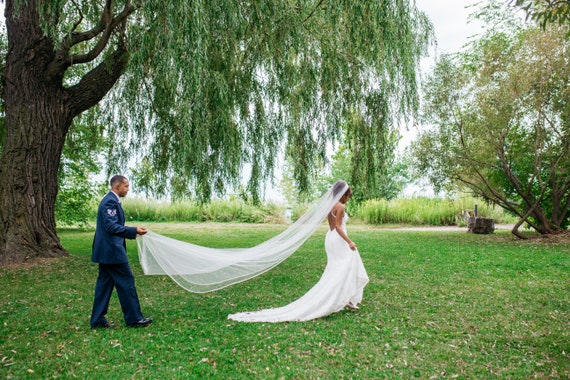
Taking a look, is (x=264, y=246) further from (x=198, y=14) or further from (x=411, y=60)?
(x=411, y=60)

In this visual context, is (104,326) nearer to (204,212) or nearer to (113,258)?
(113,258)

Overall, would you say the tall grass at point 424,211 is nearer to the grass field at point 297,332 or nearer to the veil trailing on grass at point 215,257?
the grass field at point 297,332

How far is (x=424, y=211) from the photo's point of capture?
29625 mm

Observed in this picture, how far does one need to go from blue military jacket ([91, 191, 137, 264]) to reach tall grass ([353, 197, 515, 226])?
25.0 metres

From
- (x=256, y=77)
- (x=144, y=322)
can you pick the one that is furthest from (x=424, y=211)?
(x=144, y=322)

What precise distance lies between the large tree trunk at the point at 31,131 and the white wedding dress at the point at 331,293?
729 cm

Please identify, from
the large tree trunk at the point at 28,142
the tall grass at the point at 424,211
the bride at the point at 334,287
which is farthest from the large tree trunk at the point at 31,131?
the tall grass at the point at 424,211

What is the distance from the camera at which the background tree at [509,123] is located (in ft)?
56.8

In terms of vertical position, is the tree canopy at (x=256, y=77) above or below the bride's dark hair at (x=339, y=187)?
above

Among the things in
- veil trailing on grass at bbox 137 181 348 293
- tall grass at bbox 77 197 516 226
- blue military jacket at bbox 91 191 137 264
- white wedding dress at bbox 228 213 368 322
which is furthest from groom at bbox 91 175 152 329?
tall grass at bbox 77 197 516 226

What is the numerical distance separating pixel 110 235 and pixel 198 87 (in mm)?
3499

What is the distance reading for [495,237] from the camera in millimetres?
20297

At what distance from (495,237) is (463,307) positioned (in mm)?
14181

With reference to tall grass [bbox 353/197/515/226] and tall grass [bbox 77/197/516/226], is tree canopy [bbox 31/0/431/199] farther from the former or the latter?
tall grass [bbox 353/197/515/226]
